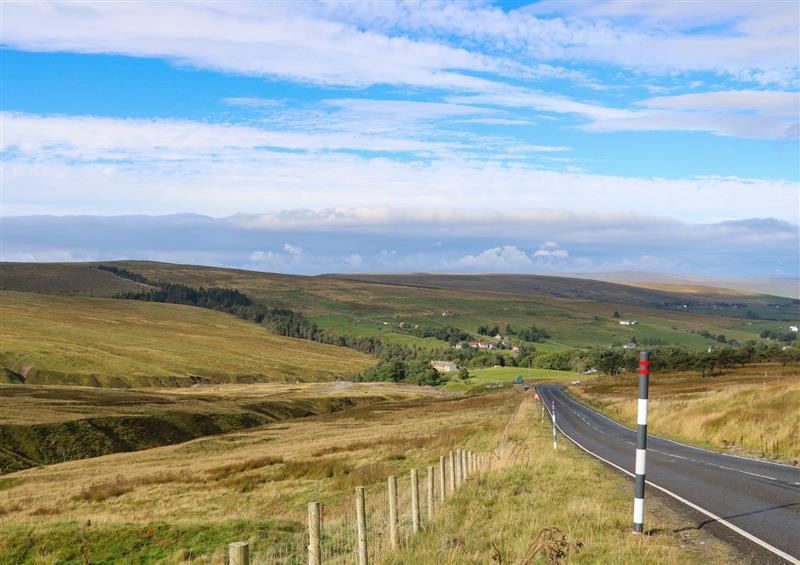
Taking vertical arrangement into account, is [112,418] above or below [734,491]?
below

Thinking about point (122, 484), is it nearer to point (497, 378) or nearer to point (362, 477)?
point (362, 477)

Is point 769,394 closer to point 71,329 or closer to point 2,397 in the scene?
point 2,397

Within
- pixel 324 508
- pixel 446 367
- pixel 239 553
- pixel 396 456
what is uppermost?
pixel 239 553

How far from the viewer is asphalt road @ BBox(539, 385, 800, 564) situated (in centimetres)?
1084

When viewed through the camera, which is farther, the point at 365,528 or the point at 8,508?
the point at 8,508

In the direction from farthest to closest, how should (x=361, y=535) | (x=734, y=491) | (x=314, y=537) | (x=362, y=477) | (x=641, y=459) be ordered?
1. (x=362, y=477)
2. (x=734, y=491)
3. (x=641, y=459)
4. (x=361, y=535)
5. (x=314, y=537)

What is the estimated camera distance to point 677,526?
1200cm

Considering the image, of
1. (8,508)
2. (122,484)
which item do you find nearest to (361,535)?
(8,508)

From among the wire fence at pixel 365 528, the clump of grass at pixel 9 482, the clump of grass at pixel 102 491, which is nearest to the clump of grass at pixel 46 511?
the clump of grass at pixel 102 491

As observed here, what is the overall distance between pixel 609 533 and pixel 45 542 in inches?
653

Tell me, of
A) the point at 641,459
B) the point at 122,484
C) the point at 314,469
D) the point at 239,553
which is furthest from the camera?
the point at 122,484

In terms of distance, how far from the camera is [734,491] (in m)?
16.0

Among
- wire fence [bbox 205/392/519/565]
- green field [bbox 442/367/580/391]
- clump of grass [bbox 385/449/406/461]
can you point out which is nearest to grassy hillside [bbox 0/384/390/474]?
clump of grass [bbox 385/449/406/461]

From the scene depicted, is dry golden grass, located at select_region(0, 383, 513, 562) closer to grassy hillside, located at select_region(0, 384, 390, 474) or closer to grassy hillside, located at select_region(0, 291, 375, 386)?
grassy hillside, located at select_region(0, 384, 390, 474)
